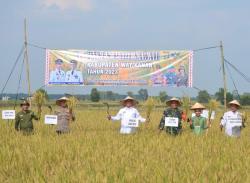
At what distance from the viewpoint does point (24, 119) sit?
10781 millimetres

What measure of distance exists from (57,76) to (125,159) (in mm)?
10498

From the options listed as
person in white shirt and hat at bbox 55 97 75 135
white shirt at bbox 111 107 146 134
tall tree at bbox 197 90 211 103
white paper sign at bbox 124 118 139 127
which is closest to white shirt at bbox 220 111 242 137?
white shirt at bbox 111 107 146 134

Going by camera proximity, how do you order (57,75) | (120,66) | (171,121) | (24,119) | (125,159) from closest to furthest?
(125,159) < (171,121) < (24,119) < (57,75) < (120,66)

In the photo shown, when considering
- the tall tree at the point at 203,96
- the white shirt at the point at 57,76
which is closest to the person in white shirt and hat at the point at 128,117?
the white shirt at the point at 57,76

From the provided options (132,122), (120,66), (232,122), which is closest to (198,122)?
(232,122)

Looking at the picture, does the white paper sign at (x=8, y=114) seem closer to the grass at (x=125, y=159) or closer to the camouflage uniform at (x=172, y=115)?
the grass at (x=125, y=159)

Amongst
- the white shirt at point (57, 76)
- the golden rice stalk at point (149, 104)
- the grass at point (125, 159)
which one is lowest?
the grass at point (125, 159)

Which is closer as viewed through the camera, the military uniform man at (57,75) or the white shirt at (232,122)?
the white shirt at (232,122)

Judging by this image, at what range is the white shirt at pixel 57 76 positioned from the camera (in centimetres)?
1707

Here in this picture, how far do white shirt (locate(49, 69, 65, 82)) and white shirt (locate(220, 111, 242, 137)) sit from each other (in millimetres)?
7726

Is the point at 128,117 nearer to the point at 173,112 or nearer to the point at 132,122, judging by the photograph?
the point at 132,122

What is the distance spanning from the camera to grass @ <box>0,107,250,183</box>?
18.3ft

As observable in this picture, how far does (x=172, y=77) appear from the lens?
1730 centimetres

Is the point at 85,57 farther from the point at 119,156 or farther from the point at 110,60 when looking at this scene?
the point at 119,156
